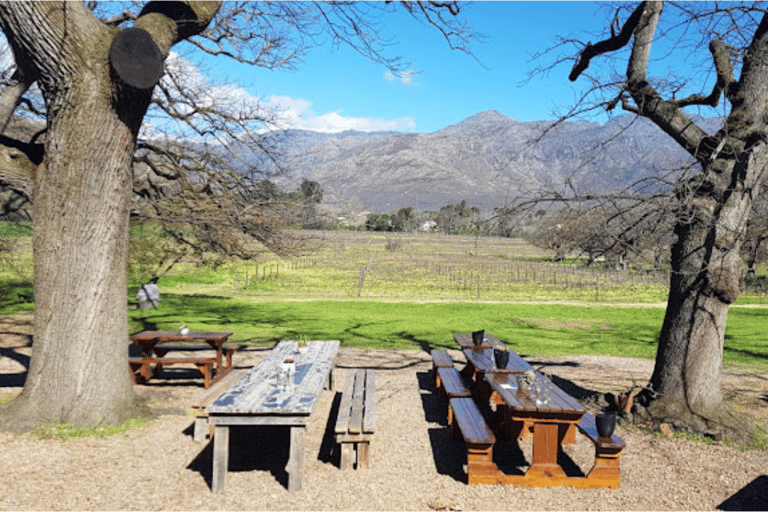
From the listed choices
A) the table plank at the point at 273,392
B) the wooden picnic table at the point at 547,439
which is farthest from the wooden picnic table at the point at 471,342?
the wooden picnic table at the point at 547,439

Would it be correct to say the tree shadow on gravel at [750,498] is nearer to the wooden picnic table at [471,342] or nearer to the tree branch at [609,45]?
the wooden picnic table at [471,342]

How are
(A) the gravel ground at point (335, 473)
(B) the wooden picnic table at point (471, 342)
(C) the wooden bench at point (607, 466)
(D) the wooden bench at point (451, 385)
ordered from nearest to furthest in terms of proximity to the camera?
1. (A) the gravel ground at point (335, 473)
2. (C) the wooden bench at point (607, 466)
3. (D) the wooden bench at point (451, 385)
4. (B) the wooden picnic table at point (471, 342)

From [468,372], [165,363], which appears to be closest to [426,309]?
[468,372]

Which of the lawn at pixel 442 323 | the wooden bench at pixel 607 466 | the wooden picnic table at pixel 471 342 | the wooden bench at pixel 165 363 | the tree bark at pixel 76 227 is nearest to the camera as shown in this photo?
the wooden bench at pixel 607 466

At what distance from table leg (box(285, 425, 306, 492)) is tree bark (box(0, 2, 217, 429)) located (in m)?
2.49

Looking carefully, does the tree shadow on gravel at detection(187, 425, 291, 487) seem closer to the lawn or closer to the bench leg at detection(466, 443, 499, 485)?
the bench leg at detection(466, 443, 499, 485)

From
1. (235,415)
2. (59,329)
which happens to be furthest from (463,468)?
(59,329)

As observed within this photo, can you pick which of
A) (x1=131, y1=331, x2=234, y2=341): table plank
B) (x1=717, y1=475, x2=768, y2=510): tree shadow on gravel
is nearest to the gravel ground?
(x1=717, y1=475, x2=768, y2=510): tree shadow on gravel

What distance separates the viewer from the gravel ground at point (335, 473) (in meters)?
4.34

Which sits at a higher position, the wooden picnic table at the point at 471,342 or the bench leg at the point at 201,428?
the wooden picnic table at the point at 471,342

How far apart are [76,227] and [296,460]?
10.9 feet

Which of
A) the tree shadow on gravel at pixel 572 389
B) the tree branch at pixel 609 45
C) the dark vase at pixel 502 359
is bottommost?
the tree shadow on gravel at pixel 572 389

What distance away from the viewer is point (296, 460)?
4.56 m

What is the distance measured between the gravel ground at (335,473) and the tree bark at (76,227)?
489 millimetres
